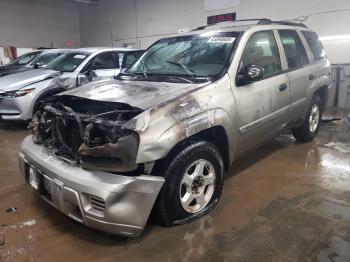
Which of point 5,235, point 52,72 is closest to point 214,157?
point 5,235

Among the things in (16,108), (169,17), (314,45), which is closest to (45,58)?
(16,108)

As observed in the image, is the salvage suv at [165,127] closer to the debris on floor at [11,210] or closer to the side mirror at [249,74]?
the side mirror at [249,74]

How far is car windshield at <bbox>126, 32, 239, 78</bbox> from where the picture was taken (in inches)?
117

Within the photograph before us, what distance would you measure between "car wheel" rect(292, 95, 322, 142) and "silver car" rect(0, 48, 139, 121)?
3.27m

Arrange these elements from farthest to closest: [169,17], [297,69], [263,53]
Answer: [169,17]
[297,69]
[263,53]

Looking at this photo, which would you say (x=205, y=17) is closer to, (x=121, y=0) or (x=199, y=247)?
(x=121, y=0)

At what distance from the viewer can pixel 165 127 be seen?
2211 mm

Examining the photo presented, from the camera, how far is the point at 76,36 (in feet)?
51.8

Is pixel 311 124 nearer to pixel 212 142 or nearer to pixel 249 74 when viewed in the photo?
pixel 249 74

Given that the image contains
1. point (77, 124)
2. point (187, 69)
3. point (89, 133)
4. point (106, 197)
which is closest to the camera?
point (106, 197)

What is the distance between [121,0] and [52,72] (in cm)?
840

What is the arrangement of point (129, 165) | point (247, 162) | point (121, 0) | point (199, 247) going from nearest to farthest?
point (129, 165), point (199, 247), point (247, 162), point (121, 0)

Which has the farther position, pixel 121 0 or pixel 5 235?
pixel 121 0

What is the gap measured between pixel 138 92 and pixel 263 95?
1311mm
